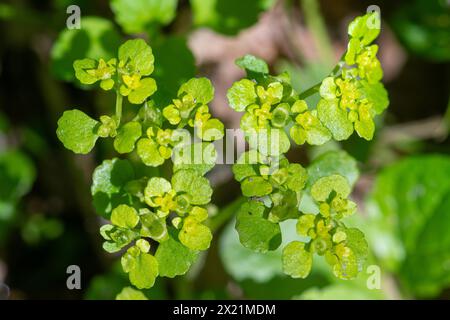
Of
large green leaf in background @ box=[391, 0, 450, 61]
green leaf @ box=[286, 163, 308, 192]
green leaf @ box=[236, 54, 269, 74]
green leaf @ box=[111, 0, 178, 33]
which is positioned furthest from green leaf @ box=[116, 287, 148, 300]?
large green leaf in background @ box=[391, 0, 450, 61]

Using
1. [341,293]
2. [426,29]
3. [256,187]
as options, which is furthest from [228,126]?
[256,187]

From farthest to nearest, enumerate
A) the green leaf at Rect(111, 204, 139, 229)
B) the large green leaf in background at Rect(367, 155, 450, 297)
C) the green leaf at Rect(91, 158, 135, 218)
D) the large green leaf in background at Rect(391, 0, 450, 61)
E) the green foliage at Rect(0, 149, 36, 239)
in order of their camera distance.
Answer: the large green leaf in background at Rect(391, 0, 450, 61) < the green foliage at Rect(0, 149, 36, 239) < the large green leaf in background at Rect(367, 155, 450, 297) < the green leaf at Rect(91, 158, 135, 218) < the green leaf at Rect(111, 204, 139, 229)

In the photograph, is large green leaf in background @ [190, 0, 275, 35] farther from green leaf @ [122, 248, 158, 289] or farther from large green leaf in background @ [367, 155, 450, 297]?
green leaf @ [122, 248, 158, 289]

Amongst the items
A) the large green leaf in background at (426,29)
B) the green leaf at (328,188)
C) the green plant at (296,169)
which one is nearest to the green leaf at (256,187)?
the green plant at (296,169)

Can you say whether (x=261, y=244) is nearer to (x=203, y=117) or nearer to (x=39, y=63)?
(x=203, y=117)
